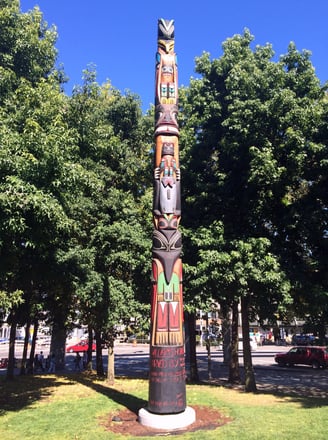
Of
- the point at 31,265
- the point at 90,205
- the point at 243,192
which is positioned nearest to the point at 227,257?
the point at 243,192

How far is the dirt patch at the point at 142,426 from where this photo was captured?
11.1 m

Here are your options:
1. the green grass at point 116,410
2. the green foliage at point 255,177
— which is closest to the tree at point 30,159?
the green grass at point 116,410

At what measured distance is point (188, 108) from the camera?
21.0 meters

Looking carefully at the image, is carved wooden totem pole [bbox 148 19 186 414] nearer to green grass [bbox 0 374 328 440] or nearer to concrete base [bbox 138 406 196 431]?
concrete base [bbox 138 406 196 431]

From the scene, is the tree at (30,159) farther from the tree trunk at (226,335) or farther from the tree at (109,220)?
the tree trunk at (226,335)

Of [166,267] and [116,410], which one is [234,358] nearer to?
[116,410]

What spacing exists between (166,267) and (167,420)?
4.45 metres

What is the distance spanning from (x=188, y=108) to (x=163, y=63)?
5.80 m

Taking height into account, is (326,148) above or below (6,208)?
above

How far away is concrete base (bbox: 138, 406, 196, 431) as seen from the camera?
11383mm

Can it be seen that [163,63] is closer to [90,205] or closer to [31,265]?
[90,205]

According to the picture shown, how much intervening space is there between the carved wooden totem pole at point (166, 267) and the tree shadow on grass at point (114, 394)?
262 centimetres

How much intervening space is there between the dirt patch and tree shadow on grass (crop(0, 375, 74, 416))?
13.5ft

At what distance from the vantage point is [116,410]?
45.9 feet
